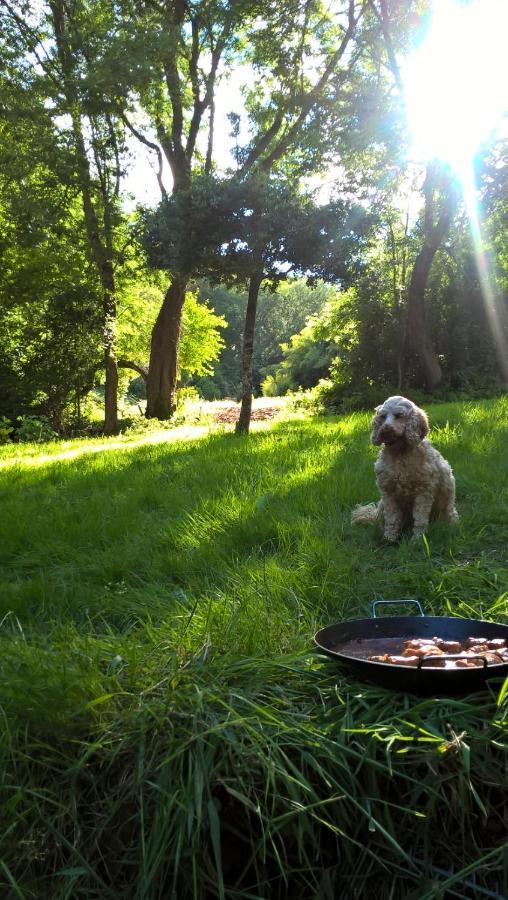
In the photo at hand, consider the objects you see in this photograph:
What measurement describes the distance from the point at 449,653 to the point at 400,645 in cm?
24

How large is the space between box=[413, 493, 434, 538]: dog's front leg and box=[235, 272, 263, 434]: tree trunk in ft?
21.0

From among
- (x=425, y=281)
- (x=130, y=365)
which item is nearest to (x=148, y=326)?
(x=130, y=365)

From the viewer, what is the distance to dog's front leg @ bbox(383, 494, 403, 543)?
378 centimetres

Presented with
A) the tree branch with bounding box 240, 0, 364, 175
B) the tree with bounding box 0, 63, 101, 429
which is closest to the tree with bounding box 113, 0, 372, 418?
the tree branch with bounding box 240, 0, 364, 175

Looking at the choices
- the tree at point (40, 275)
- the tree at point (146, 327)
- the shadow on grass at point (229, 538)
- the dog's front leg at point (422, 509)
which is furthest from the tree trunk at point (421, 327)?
the dog's front leg at point (422, 509)

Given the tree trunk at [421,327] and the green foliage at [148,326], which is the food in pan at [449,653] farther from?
the green foliage at [148,326]

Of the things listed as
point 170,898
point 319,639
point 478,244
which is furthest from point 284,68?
point 170,898

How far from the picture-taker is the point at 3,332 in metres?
20.2

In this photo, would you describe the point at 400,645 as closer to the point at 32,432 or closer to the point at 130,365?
the point at 32,432

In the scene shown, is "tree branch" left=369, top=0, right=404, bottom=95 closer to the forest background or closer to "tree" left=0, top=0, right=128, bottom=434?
the forest background

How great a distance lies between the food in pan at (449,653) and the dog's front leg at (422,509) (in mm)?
1627

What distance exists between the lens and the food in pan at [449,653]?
1.88 metres

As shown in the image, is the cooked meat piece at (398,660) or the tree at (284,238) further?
the tree at (284,238)

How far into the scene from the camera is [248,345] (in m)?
10.1
